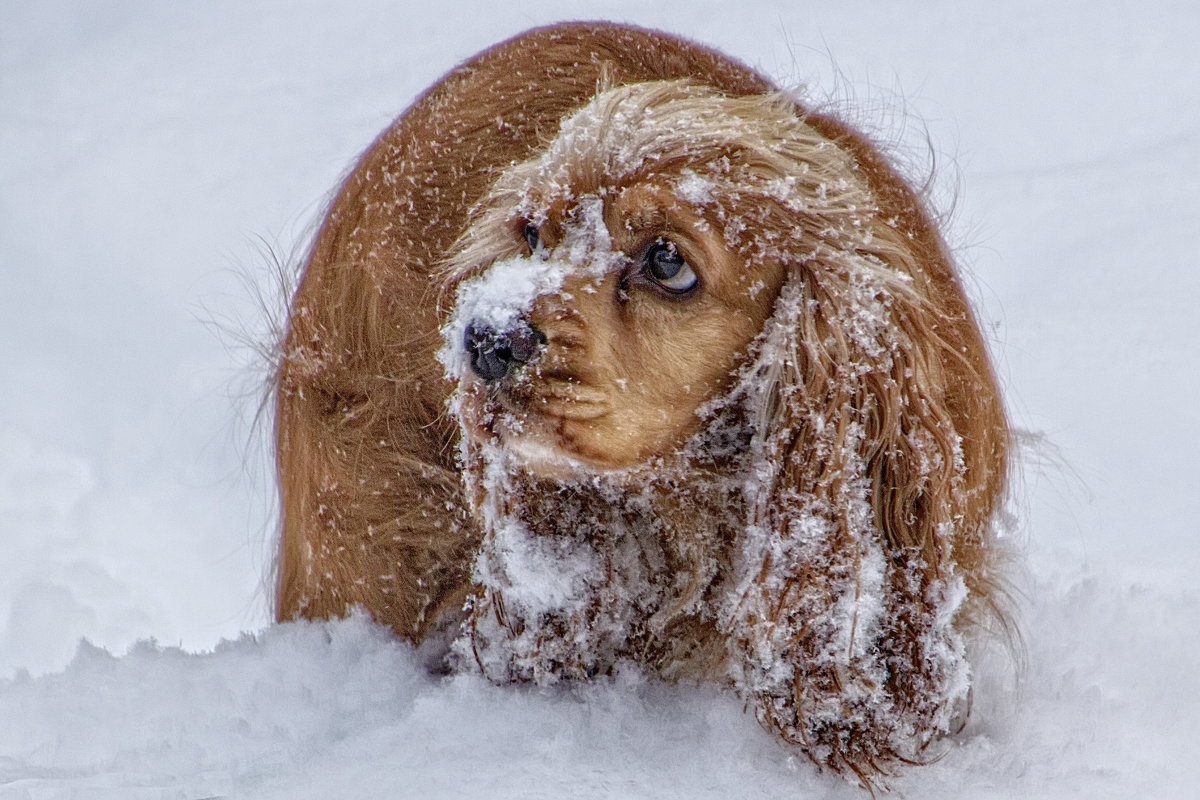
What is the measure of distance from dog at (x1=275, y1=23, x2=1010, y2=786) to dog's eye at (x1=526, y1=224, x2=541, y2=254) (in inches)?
0.4

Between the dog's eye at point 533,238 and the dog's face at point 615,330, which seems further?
the dog's eye at point 533,238

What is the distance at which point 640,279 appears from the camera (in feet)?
6.10

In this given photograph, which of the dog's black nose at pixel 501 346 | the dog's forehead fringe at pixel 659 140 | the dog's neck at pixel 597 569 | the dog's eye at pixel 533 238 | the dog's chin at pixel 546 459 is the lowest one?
the dog's neck at pixel 597 569

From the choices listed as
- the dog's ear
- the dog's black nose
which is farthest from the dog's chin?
the dog's ear

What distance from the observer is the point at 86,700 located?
2152mm

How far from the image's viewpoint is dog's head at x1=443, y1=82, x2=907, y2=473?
184 centimetres

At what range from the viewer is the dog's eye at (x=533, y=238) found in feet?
6.49

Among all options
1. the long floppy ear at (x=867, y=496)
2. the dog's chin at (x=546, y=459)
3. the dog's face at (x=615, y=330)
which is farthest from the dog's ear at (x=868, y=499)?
the dog's chin at (x=546, y=459)

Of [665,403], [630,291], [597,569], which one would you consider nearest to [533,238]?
[630,291]

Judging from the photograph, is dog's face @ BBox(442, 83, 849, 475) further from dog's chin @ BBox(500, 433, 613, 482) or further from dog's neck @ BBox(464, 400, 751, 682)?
dog's neck @ BBox(464, 400, 751, 682)

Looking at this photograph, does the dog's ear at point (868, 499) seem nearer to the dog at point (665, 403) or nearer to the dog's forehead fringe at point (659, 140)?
the dog at point (665, 403)

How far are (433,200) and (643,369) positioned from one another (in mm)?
656

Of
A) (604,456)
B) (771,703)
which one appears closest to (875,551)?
(771,703)

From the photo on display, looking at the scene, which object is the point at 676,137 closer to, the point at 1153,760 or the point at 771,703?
the point at 771,703
